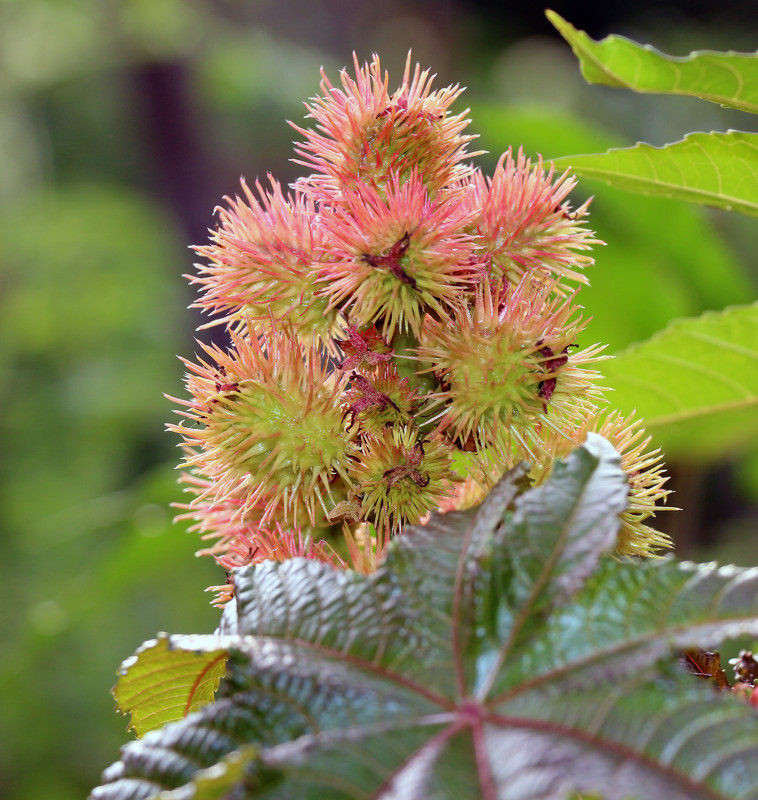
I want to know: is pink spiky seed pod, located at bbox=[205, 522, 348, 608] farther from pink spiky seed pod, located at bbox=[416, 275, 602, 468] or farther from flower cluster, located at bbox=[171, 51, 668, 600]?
pink spiky seed pod, located at bbox=[416, 275, 602, 468]

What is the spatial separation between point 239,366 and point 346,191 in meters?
0.20

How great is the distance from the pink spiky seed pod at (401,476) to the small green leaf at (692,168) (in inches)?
13.4

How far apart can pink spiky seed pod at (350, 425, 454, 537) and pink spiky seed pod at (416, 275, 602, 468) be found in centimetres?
3

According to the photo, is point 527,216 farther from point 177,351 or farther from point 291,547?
point 177,351

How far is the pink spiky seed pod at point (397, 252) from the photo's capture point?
2.42 feet

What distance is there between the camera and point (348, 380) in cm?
81

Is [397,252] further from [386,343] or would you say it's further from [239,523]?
[239,523]

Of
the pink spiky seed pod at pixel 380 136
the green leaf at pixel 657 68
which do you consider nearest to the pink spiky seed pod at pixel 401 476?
the pink spiky seed pod at pixel 380 136

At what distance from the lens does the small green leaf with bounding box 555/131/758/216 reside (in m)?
0.88

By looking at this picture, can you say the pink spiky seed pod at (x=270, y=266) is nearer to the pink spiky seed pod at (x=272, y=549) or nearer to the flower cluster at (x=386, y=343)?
the flower cluster at (x=386, y=343)

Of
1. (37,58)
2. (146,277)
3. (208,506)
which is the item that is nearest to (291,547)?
(208,506)

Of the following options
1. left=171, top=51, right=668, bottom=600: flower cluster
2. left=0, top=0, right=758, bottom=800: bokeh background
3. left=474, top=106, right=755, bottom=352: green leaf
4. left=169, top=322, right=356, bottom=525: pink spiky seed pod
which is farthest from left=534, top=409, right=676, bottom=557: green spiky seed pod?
left=474, top=106, right=755, bottom=352: green leaf

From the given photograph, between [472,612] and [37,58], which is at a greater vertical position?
[37,58]

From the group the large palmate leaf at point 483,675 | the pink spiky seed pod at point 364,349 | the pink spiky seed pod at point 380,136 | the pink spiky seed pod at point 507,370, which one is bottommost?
the large palmate leaf at point 483,675
